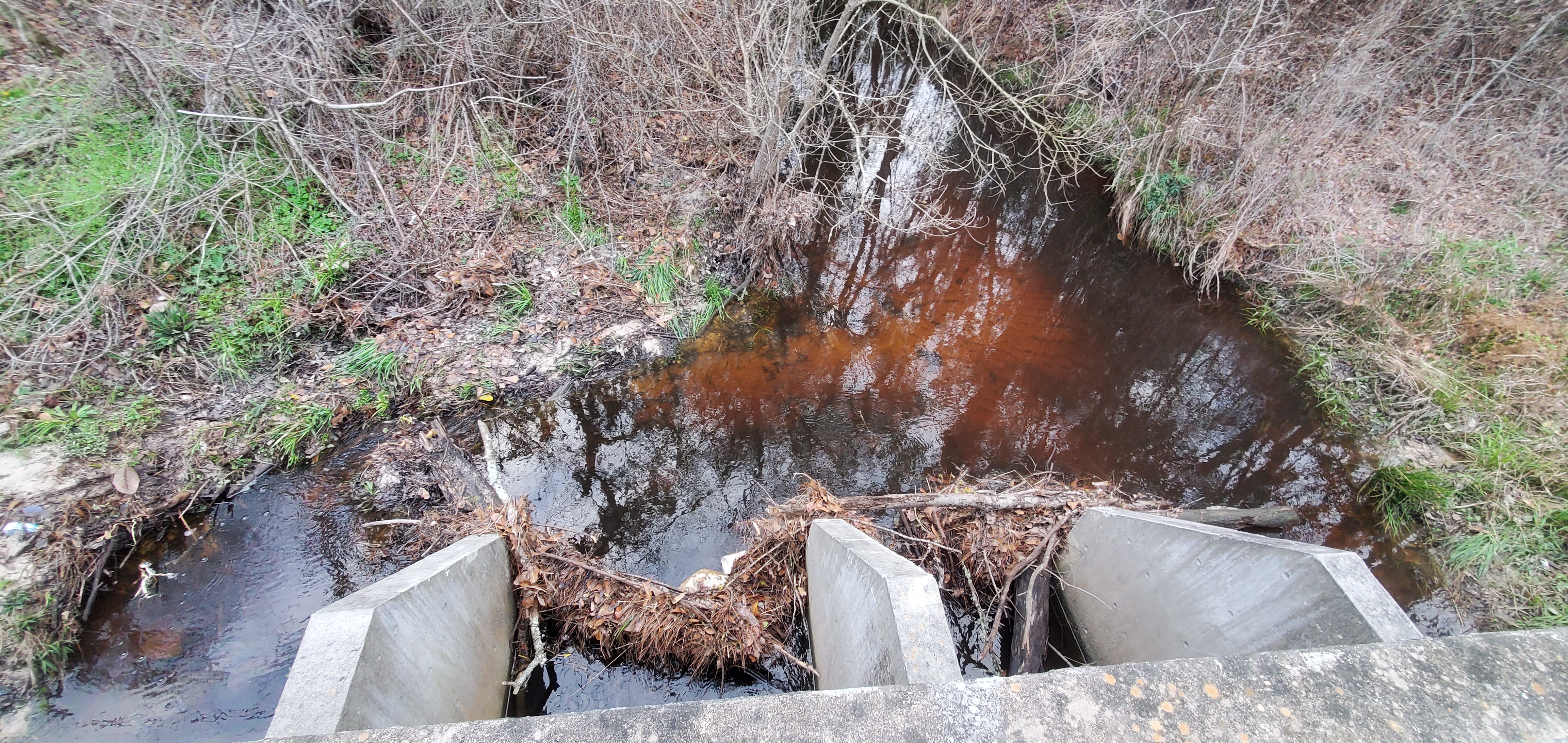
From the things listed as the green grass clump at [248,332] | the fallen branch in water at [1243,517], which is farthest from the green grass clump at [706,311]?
the fallen branch in water at [1243,517]

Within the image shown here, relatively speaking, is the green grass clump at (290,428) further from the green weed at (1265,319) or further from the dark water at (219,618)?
the green weed at (1265,319)

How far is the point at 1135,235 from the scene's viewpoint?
7.14m

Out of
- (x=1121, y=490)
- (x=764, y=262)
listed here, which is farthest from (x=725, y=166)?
(x=1121, y=490)

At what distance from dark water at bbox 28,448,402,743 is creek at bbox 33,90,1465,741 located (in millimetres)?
12

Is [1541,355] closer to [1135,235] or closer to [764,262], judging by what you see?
[1135,235]

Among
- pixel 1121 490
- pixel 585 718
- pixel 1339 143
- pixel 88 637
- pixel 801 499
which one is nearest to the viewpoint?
pixel 585 718

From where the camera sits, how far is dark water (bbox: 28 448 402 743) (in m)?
3.16

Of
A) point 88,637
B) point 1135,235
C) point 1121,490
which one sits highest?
point 1135,235

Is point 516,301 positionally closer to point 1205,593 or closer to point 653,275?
Answer: point 653,275

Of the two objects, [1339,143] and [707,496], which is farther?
[1339,143]

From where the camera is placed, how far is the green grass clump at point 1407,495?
4598 millimetres

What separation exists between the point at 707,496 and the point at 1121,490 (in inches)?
142

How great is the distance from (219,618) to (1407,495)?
9065mm

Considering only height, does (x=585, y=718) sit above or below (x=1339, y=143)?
below
